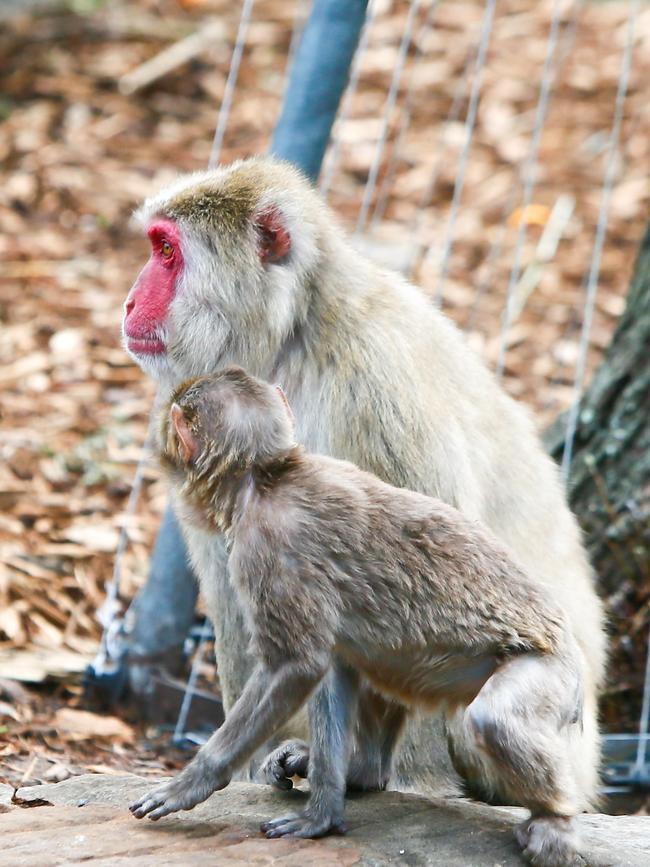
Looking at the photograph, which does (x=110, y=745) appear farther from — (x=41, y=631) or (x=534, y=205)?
(x=534, y=205)

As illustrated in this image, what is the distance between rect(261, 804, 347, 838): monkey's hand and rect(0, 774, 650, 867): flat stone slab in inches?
1.3

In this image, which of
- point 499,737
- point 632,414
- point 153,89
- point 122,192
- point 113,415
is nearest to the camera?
point 499,737

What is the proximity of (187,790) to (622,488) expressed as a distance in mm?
3370

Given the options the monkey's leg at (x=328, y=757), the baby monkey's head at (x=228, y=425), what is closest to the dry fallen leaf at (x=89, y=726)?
the monkey's leg at (x=328, y=757)

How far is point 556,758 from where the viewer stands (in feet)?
11.2

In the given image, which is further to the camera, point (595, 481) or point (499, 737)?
point (595, 481)

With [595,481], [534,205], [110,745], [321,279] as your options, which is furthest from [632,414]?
[534,205]

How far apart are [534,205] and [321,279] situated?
19.1 ft

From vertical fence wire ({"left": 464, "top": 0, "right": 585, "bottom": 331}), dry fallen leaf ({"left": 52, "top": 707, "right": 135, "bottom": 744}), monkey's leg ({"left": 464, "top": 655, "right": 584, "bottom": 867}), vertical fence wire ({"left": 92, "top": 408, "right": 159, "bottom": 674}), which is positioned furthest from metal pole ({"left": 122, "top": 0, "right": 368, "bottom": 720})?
vertical fence wire ({"left": 464, "top": 0, "right": 585, "bottom": 331})

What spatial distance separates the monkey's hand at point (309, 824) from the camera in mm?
3648

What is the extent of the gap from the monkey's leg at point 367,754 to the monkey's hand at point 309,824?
381 millimetres

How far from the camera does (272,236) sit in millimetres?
4434

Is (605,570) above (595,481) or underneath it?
underneath

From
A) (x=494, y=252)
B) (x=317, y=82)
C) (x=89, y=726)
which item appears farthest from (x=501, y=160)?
(x=89, y=726)
